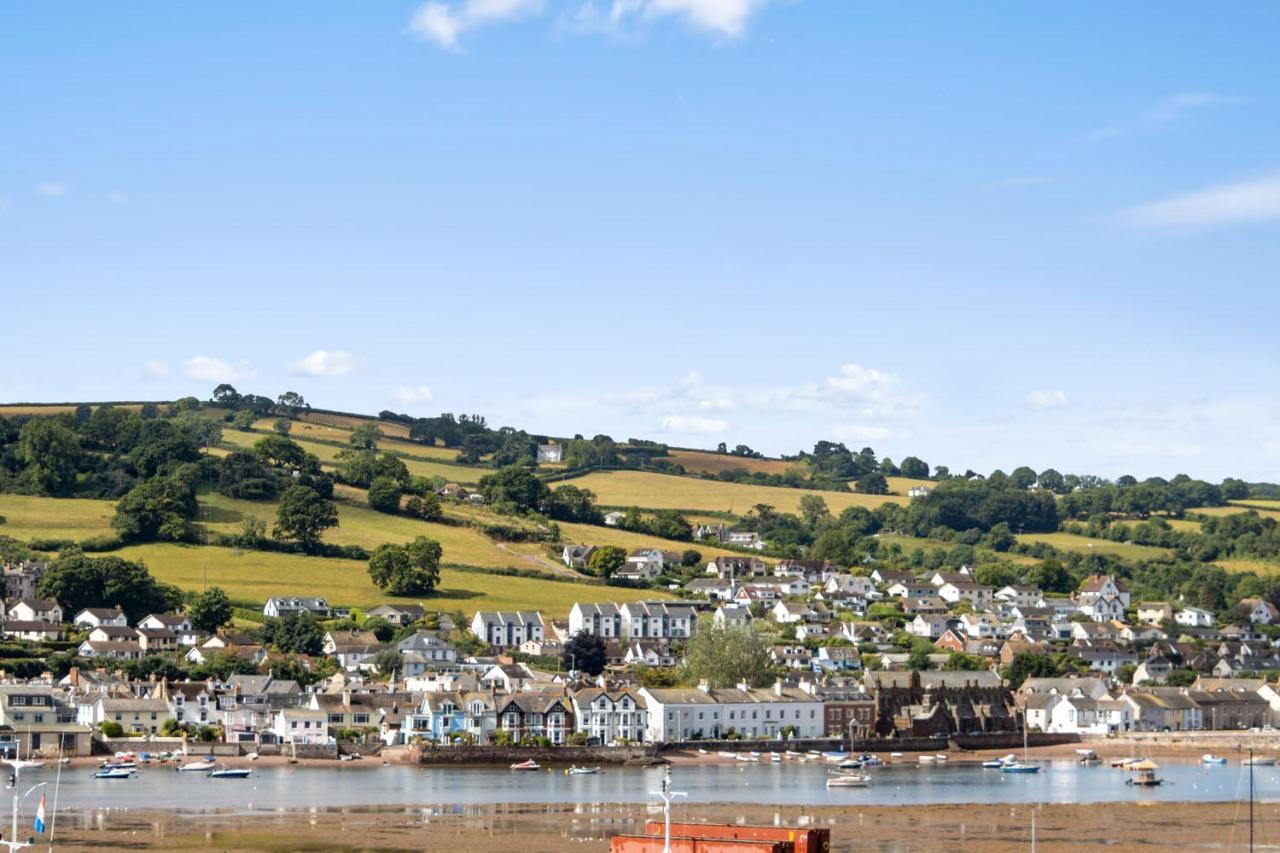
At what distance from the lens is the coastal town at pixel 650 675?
110062 millimetres

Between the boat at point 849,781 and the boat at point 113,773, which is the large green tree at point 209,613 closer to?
the boat at point 113,773

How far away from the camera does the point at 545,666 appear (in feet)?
444

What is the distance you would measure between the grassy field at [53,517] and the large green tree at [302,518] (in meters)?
14.6

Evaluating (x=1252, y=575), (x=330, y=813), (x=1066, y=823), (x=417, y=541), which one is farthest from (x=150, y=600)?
(x=1252, y=575)

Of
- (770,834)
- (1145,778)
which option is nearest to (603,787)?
(1145,778)

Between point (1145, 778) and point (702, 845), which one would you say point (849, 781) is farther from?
point (702, 845)

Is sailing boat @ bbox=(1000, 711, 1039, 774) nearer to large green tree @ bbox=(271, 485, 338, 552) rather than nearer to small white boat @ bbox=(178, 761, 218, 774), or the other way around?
small white boat @ bbox=(178, 761, 218, 774)

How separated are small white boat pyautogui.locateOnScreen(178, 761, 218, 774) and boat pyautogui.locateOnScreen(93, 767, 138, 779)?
3.42 metres

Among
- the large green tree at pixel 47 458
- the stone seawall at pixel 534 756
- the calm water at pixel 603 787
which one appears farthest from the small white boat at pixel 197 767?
the large green tree at pixel 47 458

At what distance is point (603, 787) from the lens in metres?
87.5

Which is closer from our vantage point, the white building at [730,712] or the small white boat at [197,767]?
the small white boat at [197,767]

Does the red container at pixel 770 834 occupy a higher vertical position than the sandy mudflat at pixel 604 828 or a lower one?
higher

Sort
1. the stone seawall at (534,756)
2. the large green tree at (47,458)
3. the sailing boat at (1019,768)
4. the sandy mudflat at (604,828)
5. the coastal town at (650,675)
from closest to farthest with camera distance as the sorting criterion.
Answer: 1. the sandy mudflat at (604,828)
2. the stone seawall at (534,756)
3. the sailing boat at (1019,768)
4. the coastal town at (650,675)
5. the large green tree at (47,458)

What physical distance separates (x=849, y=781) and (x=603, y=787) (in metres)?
11.8
